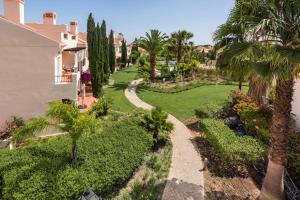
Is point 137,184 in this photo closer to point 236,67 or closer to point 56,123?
point 56,123

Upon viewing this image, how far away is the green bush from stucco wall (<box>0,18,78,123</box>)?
1092 cm

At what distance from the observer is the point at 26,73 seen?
18266mm

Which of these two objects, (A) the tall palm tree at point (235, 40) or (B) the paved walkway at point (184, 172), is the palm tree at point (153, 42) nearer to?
(B) the paved walkway at point (184, 172)

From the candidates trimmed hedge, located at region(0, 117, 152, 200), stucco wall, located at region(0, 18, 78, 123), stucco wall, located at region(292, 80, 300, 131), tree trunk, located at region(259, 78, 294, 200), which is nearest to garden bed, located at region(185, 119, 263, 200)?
tree trunk, located at region(259, 78, 294, 200)

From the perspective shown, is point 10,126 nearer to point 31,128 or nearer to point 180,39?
point 31,128

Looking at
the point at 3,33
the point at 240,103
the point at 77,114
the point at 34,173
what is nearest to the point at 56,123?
the point at 77,114

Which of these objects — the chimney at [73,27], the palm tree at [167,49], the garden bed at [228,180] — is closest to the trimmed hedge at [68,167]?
the garden bed at [228,180]

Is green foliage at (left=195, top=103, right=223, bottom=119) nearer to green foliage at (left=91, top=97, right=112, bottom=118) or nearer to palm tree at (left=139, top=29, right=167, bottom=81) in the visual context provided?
green foliage at (left=91, top=97, right=112, bottom=118)

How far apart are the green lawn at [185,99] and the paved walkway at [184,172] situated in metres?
5.22

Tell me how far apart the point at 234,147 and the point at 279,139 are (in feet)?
13.2

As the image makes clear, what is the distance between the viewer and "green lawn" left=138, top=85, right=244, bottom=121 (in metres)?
24.2

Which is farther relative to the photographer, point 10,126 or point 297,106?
point 10,126

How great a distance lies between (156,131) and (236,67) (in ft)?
27.0

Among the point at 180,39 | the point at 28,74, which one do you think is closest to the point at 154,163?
the point at 28,74
